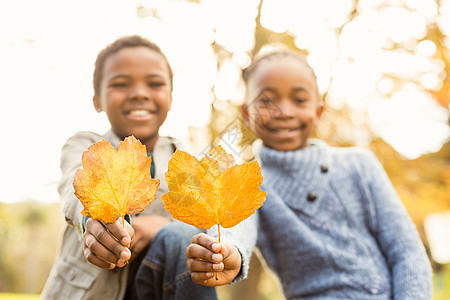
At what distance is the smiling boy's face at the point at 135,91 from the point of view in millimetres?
1078

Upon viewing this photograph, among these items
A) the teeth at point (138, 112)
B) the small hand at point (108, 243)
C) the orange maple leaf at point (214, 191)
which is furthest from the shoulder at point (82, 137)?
the orange maple leaf at point (214, 191)

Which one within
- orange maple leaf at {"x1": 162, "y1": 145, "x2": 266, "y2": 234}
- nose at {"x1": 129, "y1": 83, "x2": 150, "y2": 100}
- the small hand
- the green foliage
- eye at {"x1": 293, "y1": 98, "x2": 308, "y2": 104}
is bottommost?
the green foliage

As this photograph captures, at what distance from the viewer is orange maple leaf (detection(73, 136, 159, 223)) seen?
60cm

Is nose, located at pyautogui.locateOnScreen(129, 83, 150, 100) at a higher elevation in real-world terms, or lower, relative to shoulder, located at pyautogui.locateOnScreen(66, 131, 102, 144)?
higher

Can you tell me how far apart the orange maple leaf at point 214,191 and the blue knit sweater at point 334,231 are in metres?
0.68

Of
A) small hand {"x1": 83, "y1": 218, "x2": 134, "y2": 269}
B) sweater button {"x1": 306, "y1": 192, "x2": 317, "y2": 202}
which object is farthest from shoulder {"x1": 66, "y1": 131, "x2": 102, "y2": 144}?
sweater button {"x1": 306, "y1": 192, "x2": 317, "y2": 202}

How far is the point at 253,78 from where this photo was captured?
55.5 inches

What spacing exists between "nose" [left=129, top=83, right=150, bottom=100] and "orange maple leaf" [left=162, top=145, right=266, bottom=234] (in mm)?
488

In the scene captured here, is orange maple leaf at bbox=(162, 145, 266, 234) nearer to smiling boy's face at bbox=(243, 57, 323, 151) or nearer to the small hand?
the small hand

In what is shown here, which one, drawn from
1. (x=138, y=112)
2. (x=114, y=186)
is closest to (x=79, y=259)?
(x=138, y=112)

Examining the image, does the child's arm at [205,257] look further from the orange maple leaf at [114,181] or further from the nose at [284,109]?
the nose at [284,109]

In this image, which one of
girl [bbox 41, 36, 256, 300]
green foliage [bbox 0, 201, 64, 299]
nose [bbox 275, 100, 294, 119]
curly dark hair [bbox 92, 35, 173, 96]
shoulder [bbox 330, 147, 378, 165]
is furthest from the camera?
green foliage [bbox 0, 201, 64, 299]

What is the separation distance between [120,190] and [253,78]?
35.3 inches

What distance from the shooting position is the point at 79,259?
1132mm
